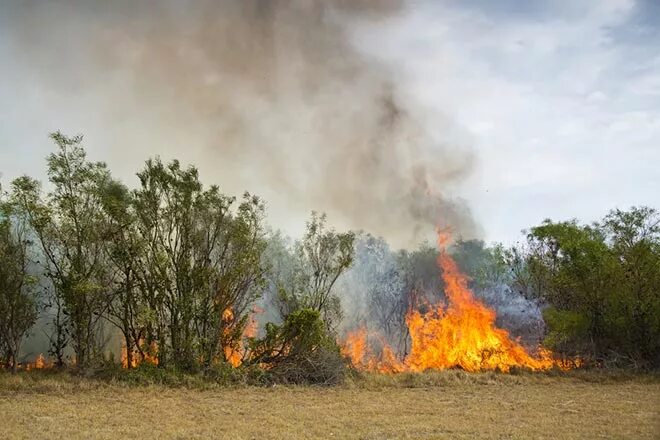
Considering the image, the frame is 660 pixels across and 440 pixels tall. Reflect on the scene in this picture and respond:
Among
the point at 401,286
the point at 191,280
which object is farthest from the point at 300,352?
the point at 401,286

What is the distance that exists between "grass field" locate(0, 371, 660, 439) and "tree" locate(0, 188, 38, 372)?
1.60m

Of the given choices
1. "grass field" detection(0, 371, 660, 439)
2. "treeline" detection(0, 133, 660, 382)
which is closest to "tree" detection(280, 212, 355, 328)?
"treeline" detection(0, 133, 660, 382)

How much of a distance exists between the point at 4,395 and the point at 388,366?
1434 cm

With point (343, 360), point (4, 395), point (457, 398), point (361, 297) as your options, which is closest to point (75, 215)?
point (4, 395)

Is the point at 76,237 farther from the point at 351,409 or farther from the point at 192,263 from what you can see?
the point at 351,409

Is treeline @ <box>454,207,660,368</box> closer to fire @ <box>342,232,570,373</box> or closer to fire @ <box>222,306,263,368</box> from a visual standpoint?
fire @ <box>342,232,570,373</box>

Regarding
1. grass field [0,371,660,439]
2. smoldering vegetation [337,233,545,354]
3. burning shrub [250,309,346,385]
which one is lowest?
grass field [0,371,660,439]

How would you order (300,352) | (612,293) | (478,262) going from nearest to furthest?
1. (300,352)
2. (612,293)
3. (478,262)

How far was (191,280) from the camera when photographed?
19844 millimetres

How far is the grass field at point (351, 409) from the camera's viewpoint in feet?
36.8

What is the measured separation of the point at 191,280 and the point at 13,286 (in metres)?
6.03

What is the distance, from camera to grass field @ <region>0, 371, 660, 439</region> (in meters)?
11.2

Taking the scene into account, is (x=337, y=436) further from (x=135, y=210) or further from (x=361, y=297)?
(x=361, y=297)

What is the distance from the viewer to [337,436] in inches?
429
